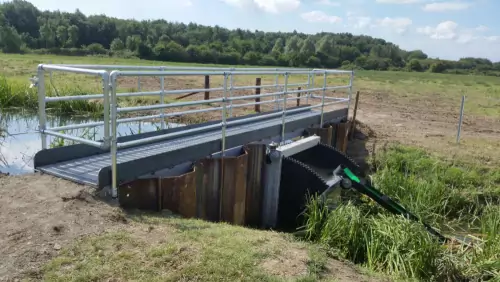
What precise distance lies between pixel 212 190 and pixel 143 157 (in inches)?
62.3

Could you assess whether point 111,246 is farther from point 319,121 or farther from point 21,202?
point 319,121

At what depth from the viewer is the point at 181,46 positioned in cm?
6544

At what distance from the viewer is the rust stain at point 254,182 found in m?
8.06

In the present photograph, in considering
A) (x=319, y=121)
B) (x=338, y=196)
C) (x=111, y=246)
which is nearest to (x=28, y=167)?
(x=111, y=246)

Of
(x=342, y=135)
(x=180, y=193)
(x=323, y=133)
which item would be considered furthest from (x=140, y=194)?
(x=342, y=135)

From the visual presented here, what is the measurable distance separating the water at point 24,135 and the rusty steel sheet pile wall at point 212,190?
88.7 inches

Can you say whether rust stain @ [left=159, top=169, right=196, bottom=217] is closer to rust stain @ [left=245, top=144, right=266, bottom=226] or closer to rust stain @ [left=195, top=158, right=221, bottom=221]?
rust stain @ [left=195, top=158, right=221, bottom=221]

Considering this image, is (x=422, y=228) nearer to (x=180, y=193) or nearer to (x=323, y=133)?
(x=180, y=193)

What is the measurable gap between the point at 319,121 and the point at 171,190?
6.36 metres

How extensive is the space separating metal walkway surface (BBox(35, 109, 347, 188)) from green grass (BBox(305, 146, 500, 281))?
1899 mm

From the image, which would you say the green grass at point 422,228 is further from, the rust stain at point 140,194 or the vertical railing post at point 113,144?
the vertical railing post at point 113,144

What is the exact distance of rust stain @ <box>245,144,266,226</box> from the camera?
806 centimetres

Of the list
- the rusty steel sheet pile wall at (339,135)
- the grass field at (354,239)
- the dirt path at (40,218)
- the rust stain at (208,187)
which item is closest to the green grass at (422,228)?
the grass field at (354,239)

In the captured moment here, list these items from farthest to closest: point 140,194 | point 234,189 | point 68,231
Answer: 1. point 234,189
2. point 140,194
3. point 68,231
